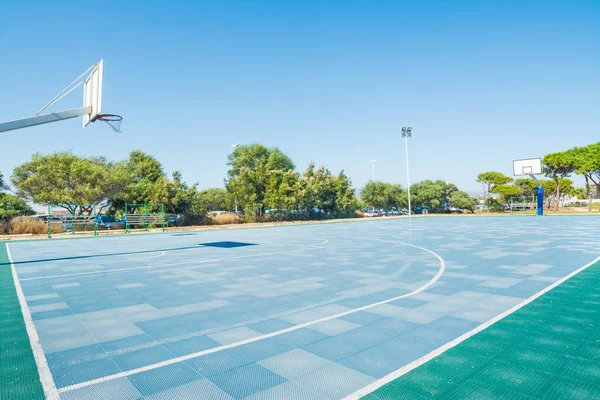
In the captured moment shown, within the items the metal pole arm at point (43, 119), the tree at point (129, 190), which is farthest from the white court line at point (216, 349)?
the tree at point (129, 190)

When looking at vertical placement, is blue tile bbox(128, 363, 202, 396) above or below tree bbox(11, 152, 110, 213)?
below

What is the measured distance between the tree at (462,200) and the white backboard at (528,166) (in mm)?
11251

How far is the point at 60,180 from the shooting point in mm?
26547

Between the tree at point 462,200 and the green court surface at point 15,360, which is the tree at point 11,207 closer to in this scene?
the green court surface at point 15,360

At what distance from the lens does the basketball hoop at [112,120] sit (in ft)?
40.0

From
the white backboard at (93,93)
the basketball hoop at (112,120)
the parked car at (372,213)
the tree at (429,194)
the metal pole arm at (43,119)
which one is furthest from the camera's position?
the parked car at (372,213)

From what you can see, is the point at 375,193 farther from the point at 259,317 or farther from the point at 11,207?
A: the point at 259,317

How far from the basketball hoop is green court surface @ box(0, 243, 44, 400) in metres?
7.19

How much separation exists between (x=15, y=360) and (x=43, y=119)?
905 centimetres

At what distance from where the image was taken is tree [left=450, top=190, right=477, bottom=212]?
178 feet

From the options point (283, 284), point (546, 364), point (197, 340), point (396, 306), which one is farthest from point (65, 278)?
point (546, 364)

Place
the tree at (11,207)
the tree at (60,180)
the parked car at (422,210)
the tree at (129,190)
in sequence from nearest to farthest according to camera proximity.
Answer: the tree at (11,207), the tree at (60,180), the tree at (129,190), the parked car at (422,210)

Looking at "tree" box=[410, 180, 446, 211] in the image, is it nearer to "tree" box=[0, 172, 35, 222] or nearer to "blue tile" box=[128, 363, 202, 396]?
"tree" box=[0, 172, 35, 222]

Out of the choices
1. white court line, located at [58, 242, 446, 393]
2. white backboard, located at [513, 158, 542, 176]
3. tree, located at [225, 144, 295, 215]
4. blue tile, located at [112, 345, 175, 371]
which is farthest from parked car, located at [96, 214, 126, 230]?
white backboard, located at [513, 158, 542, 176]
